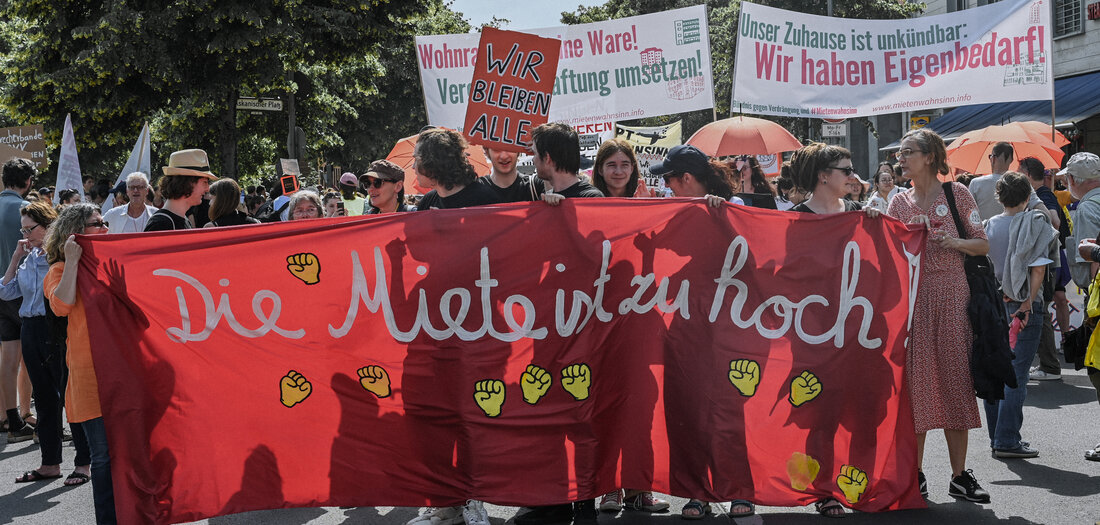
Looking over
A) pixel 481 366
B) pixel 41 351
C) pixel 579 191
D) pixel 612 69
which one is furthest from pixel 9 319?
pixel 612 69

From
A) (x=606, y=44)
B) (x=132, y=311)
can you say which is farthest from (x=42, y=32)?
(x=132, y=311)

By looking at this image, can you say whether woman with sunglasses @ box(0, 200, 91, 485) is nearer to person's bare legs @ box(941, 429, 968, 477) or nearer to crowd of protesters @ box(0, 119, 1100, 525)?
crowd of protesters @ box(0, 119, 1100, 525)

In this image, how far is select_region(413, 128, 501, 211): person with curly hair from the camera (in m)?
5.46

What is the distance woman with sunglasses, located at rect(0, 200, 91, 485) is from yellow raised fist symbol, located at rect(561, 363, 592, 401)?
3227mm

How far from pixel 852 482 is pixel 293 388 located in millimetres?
2768

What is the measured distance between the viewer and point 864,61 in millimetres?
10836

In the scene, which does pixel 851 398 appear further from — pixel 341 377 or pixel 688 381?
pixel 341 377

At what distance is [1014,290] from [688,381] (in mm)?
3244

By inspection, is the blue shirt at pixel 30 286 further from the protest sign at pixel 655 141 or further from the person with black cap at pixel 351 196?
the protest sign at pixel 655 141

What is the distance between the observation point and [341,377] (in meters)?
4.99

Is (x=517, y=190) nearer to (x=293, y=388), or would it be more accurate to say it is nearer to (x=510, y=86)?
(x=510, y=86)

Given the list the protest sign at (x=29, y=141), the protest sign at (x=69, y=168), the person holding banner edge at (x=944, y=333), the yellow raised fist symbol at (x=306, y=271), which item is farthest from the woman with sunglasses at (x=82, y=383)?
the protest sign at (x=29, y=141)

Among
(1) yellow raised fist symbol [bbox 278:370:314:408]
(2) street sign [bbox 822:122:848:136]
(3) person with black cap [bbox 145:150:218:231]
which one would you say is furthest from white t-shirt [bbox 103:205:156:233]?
(2) street sign [bbox 822:122:848:136]

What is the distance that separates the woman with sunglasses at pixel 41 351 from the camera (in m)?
6.67
